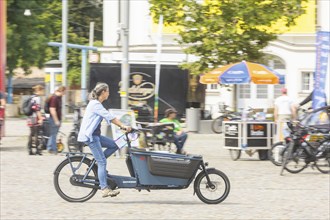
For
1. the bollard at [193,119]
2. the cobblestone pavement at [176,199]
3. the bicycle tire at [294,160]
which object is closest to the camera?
the cobblestone pavement at [176,199]

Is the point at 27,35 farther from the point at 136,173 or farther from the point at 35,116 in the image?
the point at 136,173

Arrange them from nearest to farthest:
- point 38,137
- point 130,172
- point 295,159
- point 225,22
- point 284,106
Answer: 1. point 130,172
2. point 295,159
3. point 38,137
4. point 284,106
5. point 225,22

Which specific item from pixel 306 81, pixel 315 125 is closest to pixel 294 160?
pixel 315 125

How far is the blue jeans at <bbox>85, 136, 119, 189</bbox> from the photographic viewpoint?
1334 centimetres

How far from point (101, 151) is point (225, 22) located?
17272 millimetres

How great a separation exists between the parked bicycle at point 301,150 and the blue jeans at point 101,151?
680 centimetres

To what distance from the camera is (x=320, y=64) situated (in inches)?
934

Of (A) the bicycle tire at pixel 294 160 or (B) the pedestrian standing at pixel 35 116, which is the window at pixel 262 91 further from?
(A) the bicycle tire at pixel 294 160

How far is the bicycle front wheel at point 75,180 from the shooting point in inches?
550

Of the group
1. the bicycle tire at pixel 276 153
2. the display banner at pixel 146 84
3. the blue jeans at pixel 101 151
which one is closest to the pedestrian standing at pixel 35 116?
the bicycle tire at pixel 276 153

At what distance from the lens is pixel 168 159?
13.9 m

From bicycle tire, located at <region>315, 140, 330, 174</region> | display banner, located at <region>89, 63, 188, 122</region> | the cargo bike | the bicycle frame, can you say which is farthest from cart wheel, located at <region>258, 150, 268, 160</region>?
display banner, located at <region>89, 63, 188, 122</region>

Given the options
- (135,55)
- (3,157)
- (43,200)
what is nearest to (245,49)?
(3,157)

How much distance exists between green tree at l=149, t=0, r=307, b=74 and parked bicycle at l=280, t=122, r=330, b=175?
1000cm
